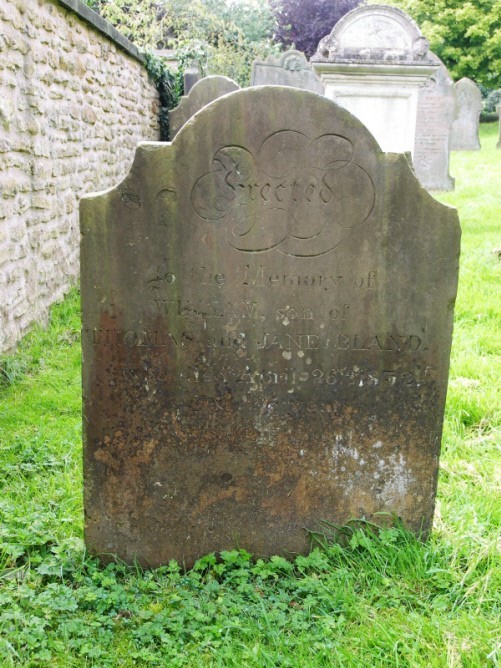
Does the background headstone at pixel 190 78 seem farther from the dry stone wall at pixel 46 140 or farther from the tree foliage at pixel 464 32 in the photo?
the tree foliage at pixel 464 32

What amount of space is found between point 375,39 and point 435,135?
15.6ft

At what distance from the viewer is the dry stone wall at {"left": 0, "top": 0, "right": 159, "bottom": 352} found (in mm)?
4672

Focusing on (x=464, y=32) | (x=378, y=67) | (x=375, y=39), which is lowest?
(x=378, y=67)

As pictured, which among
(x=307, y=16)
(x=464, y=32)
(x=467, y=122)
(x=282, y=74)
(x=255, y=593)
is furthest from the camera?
(x=307, y=16)

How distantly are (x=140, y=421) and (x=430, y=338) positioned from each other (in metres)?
1.17

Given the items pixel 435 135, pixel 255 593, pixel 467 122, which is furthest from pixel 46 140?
pixel 467 122

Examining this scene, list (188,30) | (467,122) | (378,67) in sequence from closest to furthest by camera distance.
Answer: (378,67) < (188,30) < (467,122)

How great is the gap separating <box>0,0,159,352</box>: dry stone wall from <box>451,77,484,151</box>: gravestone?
15645 millimetres

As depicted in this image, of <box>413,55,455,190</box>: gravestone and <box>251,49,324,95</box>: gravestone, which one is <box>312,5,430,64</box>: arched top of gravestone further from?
<box>251,49,324,95</box>: gravestone

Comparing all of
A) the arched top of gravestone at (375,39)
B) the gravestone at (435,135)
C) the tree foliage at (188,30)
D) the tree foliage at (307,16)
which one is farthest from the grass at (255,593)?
the tree foliage at (307,16)

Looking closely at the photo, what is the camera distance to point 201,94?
9406mm

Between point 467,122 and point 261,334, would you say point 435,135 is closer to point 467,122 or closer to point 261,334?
point 467,122

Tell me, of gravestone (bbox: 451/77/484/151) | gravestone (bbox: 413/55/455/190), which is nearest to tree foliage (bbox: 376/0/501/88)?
gravestone (bbox: 451/77/484/151)

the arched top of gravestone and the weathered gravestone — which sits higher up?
the arched top of gravestone
